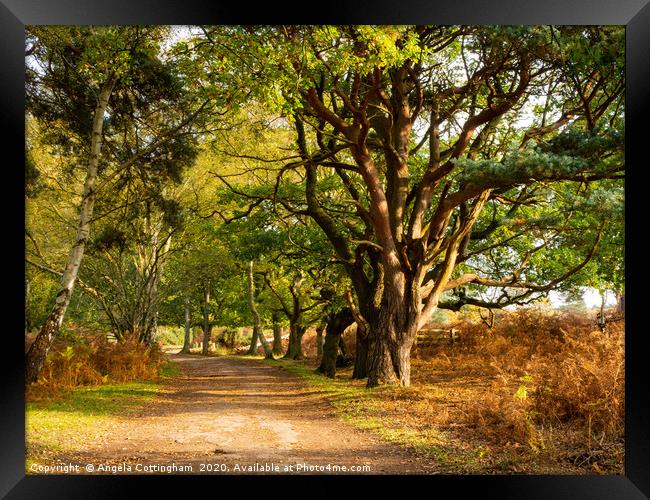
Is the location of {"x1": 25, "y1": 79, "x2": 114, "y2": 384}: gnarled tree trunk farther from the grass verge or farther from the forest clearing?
the grass verge

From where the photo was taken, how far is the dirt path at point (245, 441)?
6145mm

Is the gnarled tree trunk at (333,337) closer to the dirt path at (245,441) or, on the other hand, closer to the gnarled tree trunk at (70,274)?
the dirt path at (245,441)

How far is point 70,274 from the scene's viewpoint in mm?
9305

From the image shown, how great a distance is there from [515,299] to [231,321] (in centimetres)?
1951

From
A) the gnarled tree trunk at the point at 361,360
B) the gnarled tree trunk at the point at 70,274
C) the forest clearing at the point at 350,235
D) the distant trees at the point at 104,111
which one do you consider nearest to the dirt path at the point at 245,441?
the forest clearing at the point at 350,235

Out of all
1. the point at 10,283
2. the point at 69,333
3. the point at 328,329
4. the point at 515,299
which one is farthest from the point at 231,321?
the point at 10,283

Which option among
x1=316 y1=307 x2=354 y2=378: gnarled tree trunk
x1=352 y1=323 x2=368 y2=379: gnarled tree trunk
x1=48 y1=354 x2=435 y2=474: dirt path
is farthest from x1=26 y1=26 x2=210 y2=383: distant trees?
x1=316 y1=307 x2=354 y2=378: gnarled tree trunk

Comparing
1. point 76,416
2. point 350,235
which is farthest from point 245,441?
point 350,235

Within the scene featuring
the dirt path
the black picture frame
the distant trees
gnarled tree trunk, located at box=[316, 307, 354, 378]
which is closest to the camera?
the black picture frame

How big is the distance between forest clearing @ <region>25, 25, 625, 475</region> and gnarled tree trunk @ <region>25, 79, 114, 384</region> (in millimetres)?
47

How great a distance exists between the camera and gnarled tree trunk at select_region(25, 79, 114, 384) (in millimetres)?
8773

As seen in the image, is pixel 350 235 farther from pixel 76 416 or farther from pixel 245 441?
pixel 76 416

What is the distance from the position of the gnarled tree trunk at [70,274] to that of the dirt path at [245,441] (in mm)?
1788
